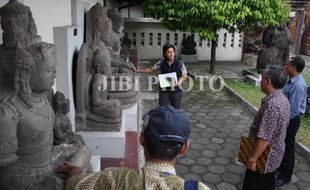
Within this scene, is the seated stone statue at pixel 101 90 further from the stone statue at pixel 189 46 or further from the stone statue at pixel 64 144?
the stone statue at pixel 189 46

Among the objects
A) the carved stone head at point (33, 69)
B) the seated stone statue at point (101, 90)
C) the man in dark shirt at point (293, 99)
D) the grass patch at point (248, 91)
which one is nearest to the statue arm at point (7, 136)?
the carved stone head at point (33, 69)

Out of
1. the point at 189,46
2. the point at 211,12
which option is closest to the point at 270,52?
the point at 211,12

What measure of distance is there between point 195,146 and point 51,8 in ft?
10.0

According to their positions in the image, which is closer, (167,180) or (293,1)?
(167,180)

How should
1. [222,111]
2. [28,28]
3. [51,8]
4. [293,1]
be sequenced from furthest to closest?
[293,1] < [222,111] < [51,8] < [28,28]

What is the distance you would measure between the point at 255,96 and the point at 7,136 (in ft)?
23.0

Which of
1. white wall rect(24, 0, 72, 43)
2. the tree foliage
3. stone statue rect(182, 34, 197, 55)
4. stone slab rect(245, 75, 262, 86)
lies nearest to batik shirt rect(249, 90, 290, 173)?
white wall rect(24, 0, 72, 43)

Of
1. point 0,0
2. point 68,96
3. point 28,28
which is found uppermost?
point 0,0

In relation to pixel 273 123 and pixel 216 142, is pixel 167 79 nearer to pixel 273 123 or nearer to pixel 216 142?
pixel 216 142

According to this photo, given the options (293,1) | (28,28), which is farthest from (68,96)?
(293,1)

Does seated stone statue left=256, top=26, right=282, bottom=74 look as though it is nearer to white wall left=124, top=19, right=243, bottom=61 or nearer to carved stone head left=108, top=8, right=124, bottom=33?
white wall left=124, top=19, right=243, bottom=61

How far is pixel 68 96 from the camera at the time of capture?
12.0 feet

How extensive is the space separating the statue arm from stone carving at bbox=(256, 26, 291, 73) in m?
8.36

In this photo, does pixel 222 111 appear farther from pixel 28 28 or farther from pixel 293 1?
pixel 293 1
